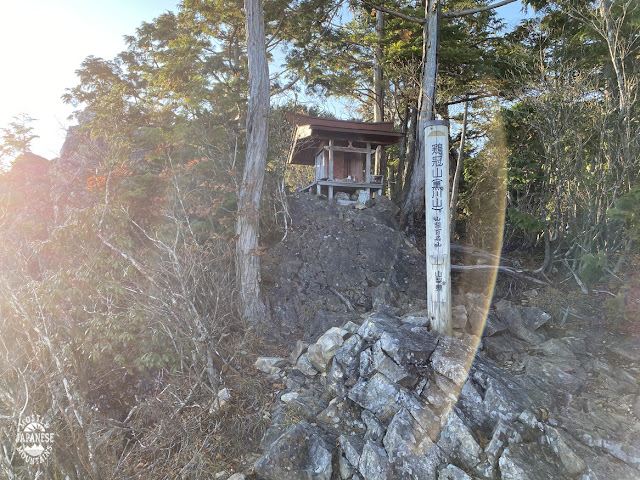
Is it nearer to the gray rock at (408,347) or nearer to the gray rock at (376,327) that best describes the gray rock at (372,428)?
the gray rock at (408,347)

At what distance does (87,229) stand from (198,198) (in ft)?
10.1

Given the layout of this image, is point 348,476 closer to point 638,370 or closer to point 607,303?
point 638,370

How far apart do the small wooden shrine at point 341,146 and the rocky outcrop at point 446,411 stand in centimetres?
832

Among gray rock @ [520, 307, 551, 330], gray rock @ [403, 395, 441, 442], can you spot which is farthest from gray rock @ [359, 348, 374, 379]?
gray rock @ [520, 307, 551, 330]

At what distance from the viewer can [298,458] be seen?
392 centimetres

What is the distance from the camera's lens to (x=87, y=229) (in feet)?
23.4

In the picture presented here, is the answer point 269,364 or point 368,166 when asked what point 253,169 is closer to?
point 269,364

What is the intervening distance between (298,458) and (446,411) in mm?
1695

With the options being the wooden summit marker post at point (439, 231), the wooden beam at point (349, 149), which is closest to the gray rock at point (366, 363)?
the wooden summit marker post at point (439, 231)

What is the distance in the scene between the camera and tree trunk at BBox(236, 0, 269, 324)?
26.0 feet

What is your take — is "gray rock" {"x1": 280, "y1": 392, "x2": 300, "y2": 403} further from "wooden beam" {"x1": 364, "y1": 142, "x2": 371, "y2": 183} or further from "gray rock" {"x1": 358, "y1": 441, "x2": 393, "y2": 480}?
"wooden beam" {"x1": 364, "y1": 142, "x2": 371, "y2": 183}

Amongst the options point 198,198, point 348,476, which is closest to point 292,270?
point 198,198

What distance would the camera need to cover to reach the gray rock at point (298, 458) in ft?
12.5

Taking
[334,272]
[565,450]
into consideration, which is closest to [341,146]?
[334,272]
